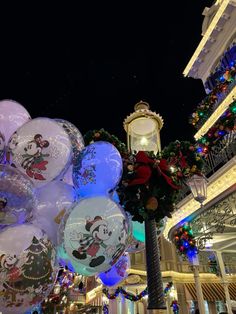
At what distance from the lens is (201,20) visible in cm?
1526

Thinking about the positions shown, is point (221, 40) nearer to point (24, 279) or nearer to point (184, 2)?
point (184, 2)

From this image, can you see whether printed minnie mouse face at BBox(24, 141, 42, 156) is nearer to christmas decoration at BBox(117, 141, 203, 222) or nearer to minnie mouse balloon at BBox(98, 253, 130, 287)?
christmas decoration at BBox(117, 141, 203, 222)

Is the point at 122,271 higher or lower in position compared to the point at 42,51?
lower

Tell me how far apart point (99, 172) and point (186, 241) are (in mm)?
5624

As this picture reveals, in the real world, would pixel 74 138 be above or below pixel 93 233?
above

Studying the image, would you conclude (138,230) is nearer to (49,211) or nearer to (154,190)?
(154,190)

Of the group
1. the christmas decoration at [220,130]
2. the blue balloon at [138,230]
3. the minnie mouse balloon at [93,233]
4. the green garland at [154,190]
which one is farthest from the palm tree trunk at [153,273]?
the christmas decoration at [220,130]

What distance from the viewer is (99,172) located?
295 centimetres

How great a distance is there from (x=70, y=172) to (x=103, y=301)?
21.1 metres

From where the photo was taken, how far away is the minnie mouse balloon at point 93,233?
248 cm

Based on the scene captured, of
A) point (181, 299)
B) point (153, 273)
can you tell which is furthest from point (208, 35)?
point (181, 299)

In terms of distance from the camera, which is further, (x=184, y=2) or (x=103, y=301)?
(x=103, y=301)

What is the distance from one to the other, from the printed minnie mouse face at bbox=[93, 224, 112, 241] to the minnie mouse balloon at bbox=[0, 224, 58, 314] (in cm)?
45

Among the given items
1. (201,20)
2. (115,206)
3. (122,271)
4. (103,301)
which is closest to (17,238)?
(115,206)
